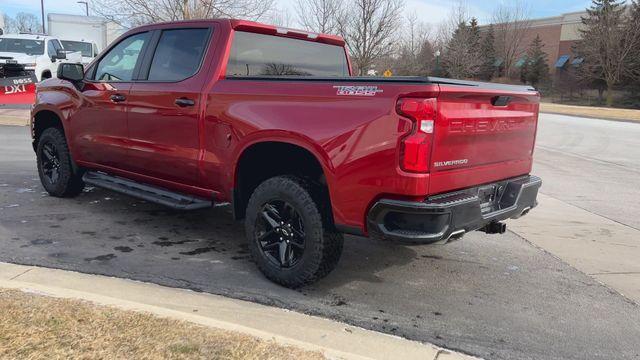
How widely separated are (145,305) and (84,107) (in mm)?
3064

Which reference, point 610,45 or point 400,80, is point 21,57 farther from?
point 610,45

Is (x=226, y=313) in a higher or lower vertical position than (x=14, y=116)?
higher

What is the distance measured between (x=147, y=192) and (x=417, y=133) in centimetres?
292

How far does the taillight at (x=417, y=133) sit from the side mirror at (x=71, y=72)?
12.9 ft

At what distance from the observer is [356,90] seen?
3531 mm

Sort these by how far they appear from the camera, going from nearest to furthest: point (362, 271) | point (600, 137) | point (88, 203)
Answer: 1. point (362, 271)
2. point (88, 203)
3. point (600, 137)

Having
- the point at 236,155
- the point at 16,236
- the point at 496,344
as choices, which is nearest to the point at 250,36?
the point at 236,155

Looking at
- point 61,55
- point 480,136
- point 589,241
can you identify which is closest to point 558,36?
point 61,55

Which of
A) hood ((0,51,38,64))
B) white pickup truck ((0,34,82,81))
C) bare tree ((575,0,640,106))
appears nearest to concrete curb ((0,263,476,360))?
hood ((0,51,38,64))

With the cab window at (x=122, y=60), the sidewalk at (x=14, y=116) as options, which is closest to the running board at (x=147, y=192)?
the cab window at (x=122, y=60)

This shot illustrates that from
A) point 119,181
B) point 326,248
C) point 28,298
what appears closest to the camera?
point 28,298

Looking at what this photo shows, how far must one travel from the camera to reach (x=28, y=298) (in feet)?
11.3

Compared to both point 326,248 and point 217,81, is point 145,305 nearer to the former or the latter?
point 326,248

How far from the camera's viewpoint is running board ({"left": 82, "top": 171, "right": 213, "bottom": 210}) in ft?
15.6
